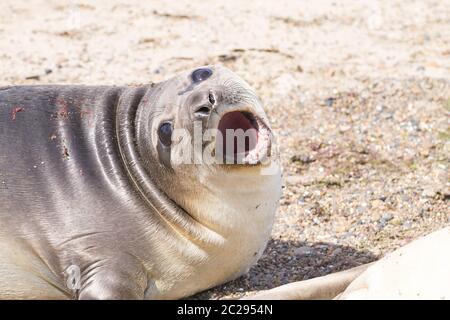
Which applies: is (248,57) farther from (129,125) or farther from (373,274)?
(373,274)

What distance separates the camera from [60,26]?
799cm

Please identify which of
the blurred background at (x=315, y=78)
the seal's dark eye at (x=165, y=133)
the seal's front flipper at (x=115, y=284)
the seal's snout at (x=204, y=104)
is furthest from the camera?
the blurred background at (x=315, y=78)

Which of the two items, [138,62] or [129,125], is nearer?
[129,125]

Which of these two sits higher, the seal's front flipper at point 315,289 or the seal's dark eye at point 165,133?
the seal's dark eye at point 165,133

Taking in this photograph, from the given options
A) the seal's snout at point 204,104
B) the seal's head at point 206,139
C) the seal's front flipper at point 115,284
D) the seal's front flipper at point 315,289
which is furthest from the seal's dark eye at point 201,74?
the seal's front flipper at point 315,289

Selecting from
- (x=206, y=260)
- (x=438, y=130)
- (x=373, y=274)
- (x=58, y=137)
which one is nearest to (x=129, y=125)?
(x=58, y=137)

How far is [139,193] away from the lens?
4.51m

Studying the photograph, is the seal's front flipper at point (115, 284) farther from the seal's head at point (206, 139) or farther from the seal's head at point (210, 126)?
the seal's head at point (210, 126)

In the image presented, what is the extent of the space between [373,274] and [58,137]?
1.63 metres

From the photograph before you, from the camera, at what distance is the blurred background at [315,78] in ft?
17.3

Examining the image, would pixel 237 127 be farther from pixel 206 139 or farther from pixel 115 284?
pixel 115 284

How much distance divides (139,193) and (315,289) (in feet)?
3.02

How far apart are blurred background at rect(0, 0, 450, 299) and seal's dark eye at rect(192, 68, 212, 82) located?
3.22ft

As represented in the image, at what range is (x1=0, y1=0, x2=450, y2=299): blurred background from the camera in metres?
5.28
